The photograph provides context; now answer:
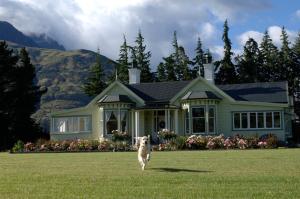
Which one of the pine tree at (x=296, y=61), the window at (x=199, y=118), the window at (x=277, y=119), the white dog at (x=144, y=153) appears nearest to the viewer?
the white dog at (x=144, y=153)

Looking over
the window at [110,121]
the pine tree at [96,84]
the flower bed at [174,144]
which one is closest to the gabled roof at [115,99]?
the window at [110,121]

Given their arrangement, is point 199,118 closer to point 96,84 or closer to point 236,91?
point 236,91

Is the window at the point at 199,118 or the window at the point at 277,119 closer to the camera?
the window at the point at 277,119

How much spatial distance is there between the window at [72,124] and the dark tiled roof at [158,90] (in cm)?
442

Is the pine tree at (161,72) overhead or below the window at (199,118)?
overhead

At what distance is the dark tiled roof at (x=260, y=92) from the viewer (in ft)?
131

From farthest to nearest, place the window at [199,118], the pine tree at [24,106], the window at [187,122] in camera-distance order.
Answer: the pine tree at [24,106] → the window at [187,122] → the window at [199,118]

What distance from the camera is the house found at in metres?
38.2

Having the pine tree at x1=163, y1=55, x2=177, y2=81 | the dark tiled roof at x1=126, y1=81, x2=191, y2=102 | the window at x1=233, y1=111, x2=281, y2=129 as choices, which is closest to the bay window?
the window at x1=233, y1=111, x2=281, y2=129

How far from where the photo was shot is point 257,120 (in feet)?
125

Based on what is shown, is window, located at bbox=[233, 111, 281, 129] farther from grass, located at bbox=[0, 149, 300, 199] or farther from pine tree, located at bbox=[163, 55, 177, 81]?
pine tree, located at bbox=[163, 55, 177, 81]

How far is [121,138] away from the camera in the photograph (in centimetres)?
3791

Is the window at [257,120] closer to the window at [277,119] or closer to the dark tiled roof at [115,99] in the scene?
the window at [277,119]

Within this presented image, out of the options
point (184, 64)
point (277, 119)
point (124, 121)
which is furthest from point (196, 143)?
point (184, 64)
